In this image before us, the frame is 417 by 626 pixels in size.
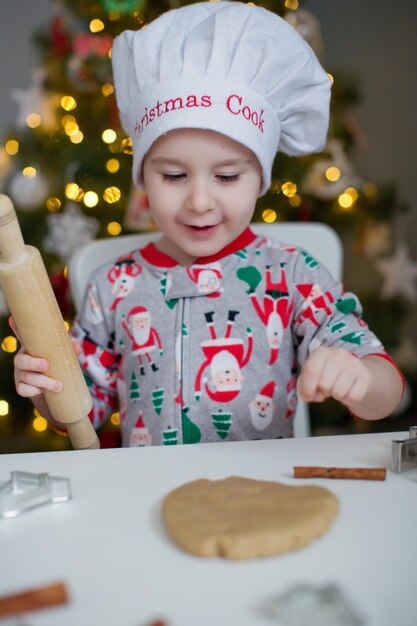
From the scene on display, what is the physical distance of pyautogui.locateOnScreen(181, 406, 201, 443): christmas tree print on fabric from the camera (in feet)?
3.28

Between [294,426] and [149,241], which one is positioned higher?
[149,241]

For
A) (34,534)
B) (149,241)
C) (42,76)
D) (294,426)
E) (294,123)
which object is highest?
(42,76)

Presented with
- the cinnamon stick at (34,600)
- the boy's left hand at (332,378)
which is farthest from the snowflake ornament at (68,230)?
the cinnamon stick at (34,600)

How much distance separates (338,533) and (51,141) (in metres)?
1.91

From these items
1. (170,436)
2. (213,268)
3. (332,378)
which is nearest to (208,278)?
(213,268)

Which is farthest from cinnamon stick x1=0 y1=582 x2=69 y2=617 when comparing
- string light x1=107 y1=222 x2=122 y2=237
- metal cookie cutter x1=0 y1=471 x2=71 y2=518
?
string light x1=107 y1=222 x2=122 y2=237

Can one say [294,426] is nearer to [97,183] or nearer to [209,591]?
[209,591]

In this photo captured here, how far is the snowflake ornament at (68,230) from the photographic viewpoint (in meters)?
2.12

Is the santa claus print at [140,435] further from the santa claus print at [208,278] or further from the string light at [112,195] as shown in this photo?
the string light at [112,195]

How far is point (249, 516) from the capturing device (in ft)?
1.67

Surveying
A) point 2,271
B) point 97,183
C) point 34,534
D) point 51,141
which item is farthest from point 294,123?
point 51,141

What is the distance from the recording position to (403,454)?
1.97 feet

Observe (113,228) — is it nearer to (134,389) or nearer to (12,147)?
(12,147)

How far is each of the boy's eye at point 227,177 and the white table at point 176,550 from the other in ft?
1.30
